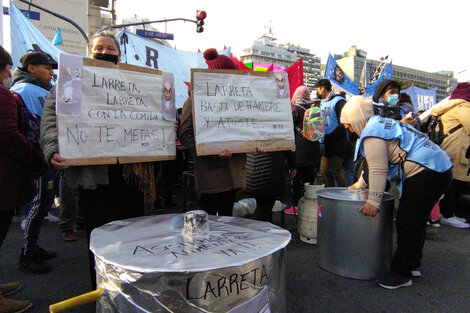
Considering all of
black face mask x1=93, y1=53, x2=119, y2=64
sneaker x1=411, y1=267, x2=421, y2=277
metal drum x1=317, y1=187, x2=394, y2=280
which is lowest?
sneaker x1=411, y1=267, x2=421, y2=277

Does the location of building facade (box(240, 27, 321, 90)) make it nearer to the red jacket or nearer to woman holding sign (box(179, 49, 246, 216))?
woman holding sign (box(179, 49, 246, 216))

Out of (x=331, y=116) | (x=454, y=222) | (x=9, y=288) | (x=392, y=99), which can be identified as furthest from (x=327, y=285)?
(x=454, y=222)

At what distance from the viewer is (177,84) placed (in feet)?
25.7

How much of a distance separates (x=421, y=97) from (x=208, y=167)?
51.5 ft

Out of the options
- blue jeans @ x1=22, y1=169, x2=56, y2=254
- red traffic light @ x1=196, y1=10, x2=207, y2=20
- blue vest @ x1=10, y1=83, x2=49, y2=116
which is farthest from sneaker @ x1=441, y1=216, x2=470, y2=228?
red traffic light @ x1=196, y1=10, x2=207, y2=20

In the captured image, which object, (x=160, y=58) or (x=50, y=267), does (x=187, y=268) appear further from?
(x=160, y=58)

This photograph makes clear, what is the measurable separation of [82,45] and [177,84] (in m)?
19.3

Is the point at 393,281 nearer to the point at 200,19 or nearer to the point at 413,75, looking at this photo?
the point at 200,19

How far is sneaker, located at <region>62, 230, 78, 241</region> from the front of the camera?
3699mm

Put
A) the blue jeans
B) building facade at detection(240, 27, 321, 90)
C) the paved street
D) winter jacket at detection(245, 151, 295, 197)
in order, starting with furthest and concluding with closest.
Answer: building facade at detection(240, 27, 321, 90), winter jacket at detection(245, 151, 295, 197), the blue jeans, the paved street

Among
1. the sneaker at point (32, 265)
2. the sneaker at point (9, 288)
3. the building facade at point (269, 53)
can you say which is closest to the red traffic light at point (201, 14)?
the sneaker at point (32, 265)

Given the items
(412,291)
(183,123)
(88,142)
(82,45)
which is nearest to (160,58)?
(183,123)

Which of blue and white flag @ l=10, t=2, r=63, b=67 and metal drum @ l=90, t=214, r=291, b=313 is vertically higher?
blue and white flag @ l=10, t=2, r=63, b=67

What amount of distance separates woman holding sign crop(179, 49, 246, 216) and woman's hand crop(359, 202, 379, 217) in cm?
100
